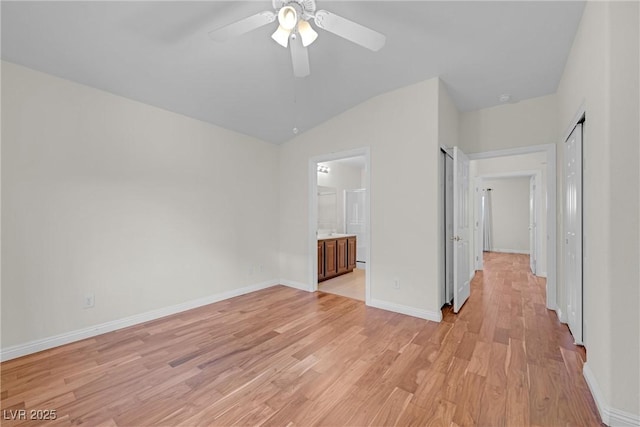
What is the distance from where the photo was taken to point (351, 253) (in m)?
5.62

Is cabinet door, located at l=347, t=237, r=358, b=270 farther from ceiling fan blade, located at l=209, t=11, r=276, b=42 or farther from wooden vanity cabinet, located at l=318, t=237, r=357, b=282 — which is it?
ceiling fan blade, located at l=209, t=11, r=276, b=42

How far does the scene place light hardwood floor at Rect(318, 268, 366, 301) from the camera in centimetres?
411

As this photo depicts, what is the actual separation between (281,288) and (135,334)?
2.11 m

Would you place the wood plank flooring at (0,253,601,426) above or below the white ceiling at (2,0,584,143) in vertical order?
below

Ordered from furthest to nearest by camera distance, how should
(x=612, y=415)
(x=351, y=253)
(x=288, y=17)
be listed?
(x=351, y=253)
(x=288, y=17)
(x=612, y=415)

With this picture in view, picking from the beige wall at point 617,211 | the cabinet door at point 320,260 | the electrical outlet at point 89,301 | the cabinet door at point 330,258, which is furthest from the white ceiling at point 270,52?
the cabinet door at point 330,258

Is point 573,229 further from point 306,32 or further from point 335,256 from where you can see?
point 335,256

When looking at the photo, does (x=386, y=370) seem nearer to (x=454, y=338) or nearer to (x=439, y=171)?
(x=454, y=338)

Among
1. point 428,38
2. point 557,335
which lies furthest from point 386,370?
point 428,38

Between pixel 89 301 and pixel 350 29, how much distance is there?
3384 mm

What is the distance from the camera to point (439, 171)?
124 inches

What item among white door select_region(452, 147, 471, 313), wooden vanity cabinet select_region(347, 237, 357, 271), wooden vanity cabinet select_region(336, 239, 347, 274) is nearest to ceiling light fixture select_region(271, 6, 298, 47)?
white door select_region(452, 147, 471, 313)

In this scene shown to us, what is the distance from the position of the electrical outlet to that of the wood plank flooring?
349 millimetres

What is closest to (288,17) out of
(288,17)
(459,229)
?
(288,17)
